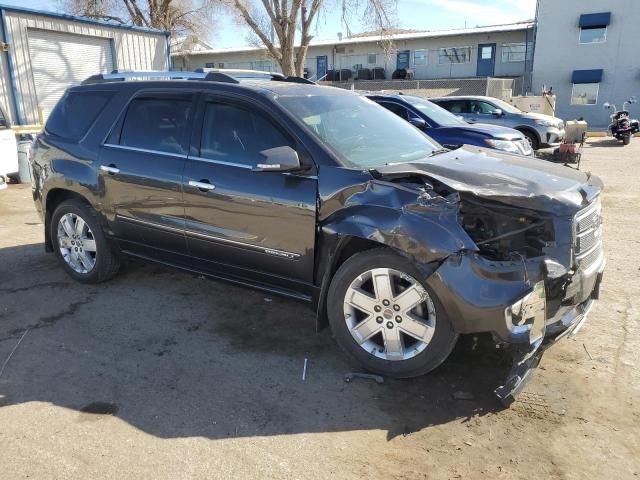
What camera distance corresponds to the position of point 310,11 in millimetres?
20984

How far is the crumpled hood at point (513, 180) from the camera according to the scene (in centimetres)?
315

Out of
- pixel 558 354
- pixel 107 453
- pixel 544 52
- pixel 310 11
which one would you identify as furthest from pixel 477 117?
pixel 544 52

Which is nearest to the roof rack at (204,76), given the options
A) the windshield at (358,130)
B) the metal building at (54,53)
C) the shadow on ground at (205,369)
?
the windshield at (358,130)

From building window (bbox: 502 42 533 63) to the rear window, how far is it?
3377cm

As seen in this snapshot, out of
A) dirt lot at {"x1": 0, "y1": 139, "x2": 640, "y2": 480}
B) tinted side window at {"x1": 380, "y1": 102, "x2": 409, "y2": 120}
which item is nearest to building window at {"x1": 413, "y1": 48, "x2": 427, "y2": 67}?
tinted side window at {"x1": 380, "y1": 102, "x2": 409, "y2": 120}

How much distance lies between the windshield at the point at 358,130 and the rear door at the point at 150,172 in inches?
39.3

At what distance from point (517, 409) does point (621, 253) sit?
3748 mm

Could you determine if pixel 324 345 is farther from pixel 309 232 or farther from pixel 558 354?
pixel 558 354

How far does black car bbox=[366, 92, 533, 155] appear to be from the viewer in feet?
32.0

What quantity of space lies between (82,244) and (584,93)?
103 ft

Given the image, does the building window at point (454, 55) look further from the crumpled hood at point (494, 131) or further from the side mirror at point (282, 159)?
the side mirror at point (282, 159)

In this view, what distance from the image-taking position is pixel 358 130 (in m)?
4.18

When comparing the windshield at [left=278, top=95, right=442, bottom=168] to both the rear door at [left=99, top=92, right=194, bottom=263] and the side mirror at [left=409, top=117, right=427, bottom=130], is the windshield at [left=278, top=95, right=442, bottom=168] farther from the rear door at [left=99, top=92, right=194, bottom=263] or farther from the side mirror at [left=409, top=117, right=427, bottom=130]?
the side mirror at [left=409, top=117, right=427, bottom=130]

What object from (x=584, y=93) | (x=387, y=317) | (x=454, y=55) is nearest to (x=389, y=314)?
(x=387, y=317)
